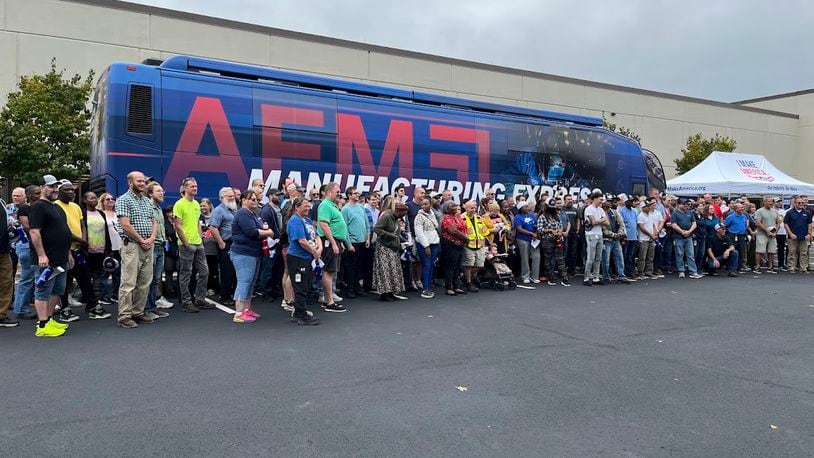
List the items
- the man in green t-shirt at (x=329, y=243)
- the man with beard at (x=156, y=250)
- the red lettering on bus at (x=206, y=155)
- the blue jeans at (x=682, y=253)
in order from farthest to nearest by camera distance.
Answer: the blue jeans at (x=682, y=253) → the red lettering on bus at (x=206, y=155) → the man in green t-shirt at (x=329, y=243) → the man with beard at (x=156, y=250)

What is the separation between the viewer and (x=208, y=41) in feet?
82.5

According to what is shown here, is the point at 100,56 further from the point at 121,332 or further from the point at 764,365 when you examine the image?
the point at 764,365

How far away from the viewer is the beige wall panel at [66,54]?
21125 mm

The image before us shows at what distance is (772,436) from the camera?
3637 millimetres

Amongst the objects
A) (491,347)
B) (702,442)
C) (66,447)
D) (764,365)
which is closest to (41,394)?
(66,447)

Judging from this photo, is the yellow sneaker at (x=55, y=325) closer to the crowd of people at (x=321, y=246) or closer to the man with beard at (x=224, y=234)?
the crowd of people at (x=321, y=246)

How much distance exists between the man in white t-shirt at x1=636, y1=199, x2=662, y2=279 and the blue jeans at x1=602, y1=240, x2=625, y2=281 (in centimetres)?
85

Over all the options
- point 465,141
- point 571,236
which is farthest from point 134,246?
point 571,236

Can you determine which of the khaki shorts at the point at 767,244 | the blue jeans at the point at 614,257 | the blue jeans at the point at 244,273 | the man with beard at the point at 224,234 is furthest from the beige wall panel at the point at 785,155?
the blue jeans at the point at 244,273

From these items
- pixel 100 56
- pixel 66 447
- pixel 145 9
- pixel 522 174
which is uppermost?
pixel 145 9

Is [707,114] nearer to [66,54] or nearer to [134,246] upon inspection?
[66,54]

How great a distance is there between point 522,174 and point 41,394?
11.0m

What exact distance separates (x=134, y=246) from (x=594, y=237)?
8265 millimetres

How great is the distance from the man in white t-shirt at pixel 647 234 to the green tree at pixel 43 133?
16.3m
